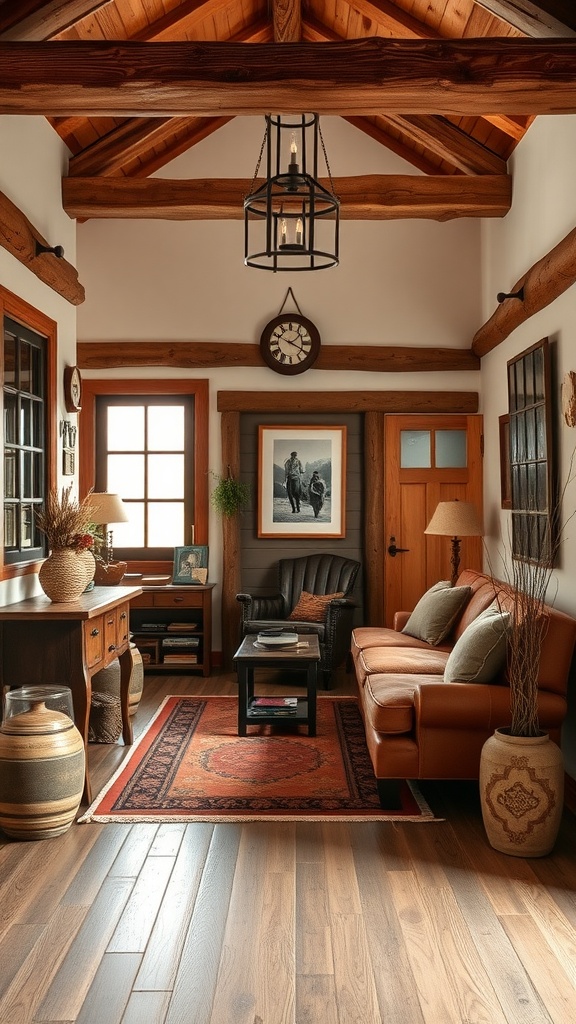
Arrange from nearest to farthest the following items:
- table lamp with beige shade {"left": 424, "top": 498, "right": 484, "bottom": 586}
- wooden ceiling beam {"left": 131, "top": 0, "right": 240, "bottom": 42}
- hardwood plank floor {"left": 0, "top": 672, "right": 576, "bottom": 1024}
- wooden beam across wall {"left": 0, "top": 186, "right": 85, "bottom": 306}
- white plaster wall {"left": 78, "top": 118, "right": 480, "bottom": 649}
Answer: hardwood plank floor {"left": 0, "top": 672, "right": 576, "bottom": 1024}, wooden beam across wall {"left": 0, "top": 186, "right": 85, "bottom": 306}, wooden ceiling beam {"left": 131, "top": 0, "right": 240, "bottom": 42}, table lamp with beige shade {"left": 424, "top": 498, "right": 484, "bottom": 586}, white plaster wall {"left": 78, "top": 118, "right": 480, "bottom": 649}

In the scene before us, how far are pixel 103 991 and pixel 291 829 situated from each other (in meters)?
1.53

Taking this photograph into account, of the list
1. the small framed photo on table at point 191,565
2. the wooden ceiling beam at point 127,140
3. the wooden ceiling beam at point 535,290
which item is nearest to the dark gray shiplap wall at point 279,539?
the small framed photo on table at point 191,565

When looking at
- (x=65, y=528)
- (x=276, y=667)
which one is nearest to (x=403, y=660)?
(x=276, y=667)

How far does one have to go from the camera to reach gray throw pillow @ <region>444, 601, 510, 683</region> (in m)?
4.28

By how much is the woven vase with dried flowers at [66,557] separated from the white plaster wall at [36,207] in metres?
0.24

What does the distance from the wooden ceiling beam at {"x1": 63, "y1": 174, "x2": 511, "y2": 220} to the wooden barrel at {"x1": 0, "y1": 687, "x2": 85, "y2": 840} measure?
4.06 meters

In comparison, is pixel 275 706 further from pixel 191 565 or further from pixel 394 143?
pixel 394 143

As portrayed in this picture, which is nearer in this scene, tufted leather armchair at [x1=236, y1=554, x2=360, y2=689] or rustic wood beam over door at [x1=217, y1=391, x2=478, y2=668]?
tufted leather armchair at [x1=236, y1=554, x2=360, y2=689]

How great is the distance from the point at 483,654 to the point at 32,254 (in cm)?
323

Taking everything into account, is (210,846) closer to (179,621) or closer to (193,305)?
(179,621)

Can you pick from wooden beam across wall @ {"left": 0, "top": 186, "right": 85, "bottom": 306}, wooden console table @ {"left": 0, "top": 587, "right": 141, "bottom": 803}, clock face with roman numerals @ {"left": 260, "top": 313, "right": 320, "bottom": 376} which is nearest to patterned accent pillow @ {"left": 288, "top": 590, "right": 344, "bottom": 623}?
clock face with roman numerals @ {"left": 260, "top": 313, "right": 320, "bottom": 376}

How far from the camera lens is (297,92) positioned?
4.10 metres

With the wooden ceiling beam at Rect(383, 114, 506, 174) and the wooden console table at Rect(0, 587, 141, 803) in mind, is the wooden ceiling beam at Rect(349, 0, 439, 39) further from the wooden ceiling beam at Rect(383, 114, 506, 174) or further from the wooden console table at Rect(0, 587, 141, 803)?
the wooden console table at Rect(0, 587, 141, 803)

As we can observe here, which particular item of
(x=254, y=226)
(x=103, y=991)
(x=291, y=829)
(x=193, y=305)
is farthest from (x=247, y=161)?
(x=103, y=991)
